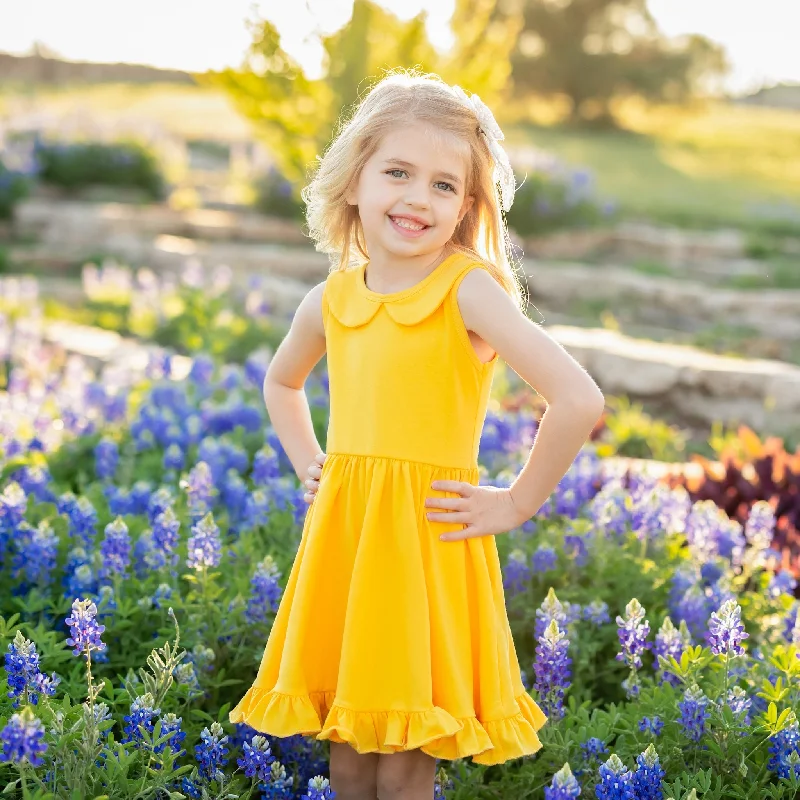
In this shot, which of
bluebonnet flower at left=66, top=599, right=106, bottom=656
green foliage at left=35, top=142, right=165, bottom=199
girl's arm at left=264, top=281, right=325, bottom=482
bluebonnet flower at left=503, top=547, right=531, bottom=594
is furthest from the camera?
green foliage at left=35, top=142, right=165, bottom=199

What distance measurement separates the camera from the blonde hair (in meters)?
2.17

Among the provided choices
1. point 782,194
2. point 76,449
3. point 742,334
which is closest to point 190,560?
point 76,449

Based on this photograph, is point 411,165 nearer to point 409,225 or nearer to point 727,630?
point 409,225

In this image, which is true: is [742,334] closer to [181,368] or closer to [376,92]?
[181,368]

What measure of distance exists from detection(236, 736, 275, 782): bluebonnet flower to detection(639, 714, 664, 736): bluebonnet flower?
2.71 feet

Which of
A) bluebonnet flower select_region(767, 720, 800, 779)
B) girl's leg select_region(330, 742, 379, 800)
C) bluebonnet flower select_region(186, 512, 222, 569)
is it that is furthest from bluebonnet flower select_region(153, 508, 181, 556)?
bluebonnet flower select_region(767, 720, 800, 779)

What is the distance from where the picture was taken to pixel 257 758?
2182 millimetres

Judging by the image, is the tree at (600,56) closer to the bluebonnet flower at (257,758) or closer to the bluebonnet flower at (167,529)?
the bluebonnet flower at (167,529)

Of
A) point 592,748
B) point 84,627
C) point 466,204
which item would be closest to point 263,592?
point 84,627

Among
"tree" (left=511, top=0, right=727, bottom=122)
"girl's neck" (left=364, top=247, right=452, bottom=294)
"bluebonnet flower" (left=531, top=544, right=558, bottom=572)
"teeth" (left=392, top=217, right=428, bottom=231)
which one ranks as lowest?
"bluebonnet flower" (left=531, top=544, right=558, bottom=572)

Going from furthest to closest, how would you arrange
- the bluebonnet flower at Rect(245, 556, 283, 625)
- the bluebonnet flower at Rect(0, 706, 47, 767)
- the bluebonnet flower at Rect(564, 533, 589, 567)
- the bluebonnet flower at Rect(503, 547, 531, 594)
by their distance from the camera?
the bluebonnet flower at Rect(564, 533, 589, 567)
the bluebonnet flower at Rect(503, 547, 531, 594)
the bluebonnet flower at Rect(245, 556, 283, 625)
the bluebonnet flower at Rect(0, 706, 47, 767)

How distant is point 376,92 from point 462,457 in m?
0.78

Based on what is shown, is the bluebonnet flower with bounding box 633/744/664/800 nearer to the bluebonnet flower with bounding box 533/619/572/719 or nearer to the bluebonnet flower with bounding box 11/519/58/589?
the bluebonnet flower with bounding box 533/619/572/719

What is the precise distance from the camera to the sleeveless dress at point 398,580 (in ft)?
6.77
